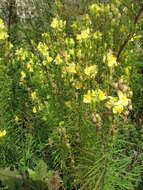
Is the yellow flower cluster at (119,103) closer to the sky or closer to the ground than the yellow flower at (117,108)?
closer to the sky

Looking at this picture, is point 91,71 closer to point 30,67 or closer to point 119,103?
point 119,103

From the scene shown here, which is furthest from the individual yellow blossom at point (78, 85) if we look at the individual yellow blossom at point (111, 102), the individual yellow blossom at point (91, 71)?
the individual yellow blossom at point (111, 102)

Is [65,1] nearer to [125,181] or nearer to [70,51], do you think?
[70,51]

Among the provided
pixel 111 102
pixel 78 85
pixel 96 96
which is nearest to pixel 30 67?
pixel 78 85

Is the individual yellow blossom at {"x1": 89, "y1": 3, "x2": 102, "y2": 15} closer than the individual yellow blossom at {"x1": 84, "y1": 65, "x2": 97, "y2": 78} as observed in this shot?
No

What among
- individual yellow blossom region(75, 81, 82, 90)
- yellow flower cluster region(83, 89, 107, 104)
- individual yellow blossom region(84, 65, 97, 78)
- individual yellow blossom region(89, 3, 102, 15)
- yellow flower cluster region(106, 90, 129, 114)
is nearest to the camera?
yellow flower cluster region(106, 90, 129, 114)

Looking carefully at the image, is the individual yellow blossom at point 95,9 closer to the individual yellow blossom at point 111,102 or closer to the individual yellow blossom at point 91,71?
the individual yellow blossom at point 91,71

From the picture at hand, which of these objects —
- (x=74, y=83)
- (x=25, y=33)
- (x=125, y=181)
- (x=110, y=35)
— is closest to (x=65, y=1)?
(x=25, y=33)

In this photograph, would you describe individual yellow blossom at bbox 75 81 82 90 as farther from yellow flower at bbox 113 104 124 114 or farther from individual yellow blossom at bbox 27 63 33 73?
yellow flower at bbox 113 104 124 114

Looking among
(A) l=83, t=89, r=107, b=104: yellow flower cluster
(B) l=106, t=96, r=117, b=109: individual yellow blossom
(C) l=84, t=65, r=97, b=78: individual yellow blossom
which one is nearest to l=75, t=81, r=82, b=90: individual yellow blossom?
(C) l=84, t=65, r=97, b=78: individual yellow blossom

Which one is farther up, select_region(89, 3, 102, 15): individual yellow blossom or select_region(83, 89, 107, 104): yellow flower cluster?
select_region(89, 3, 102, 15): individual yellow blossom

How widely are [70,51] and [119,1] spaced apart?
1.84ft

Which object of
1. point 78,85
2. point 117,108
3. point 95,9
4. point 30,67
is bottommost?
point 117,108

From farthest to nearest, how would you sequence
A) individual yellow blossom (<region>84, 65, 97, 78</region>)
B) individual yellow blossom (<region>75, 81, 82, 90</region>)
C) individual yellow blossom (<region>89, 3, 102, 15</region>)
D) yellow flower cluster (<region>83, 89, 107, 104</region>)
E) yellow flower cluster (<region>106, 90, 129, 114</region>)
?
individual yellow blossom (<region>89, 3, 102, 15</region>) < individual yellow blossom (<region>75, 81, 82, 90</region>) < individual yellow blossom (<region>84, 65, 97, 78</region>) < yellow flower cluster (<region>83, 89, 107, 104</region>) < yellow flower cluster (<region>106, 90, 129, 114</region>)
